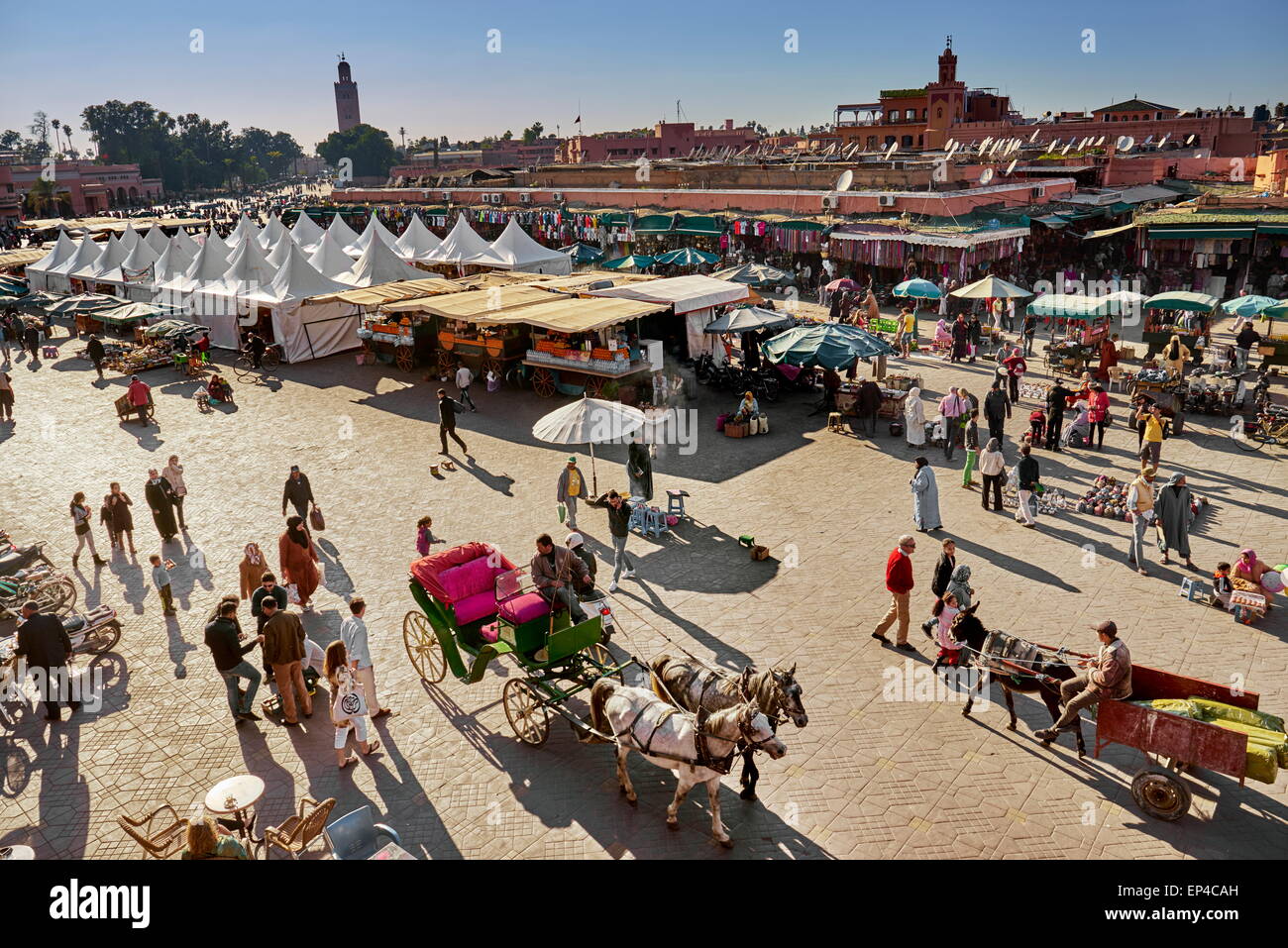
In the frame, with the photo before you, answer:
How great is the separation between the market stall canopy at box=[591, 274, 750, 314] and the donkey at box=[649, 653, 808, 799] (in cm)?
1397

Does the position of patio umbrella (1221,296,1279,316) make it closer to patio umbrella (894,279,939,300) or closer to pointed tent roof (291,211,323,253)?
patio umbrella (894,279,939,300)

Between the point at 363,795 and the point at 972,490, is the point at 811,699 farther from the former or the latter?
the point at 972,490

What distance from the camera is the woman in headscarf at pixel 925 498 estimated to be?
1204 cm

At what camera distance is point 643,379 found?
19.5 m

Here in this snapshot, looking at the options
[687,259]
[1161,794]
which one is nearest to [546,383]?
[687,259]

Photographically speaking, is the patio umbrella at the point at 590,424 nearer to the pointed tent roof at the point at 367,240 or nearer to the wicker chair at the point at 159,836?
the wicker chair at the point at 159,836

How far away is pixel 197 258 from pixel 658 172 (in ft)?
77.6

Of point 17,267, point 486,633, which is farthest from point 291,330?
point 17,267

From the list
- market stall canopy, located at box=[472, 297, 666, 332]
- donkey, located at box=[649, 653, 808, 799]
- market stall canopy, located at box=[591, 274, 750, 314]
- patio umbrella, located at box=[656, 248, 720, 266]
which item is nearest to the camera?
donkey, located at box=[649, 653, 808, 799]

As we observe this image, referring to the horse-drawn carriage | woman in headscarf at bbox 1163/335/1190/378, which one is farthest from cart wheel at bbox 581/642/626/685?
woman in headscarf at bbox 1163/335/1190/378

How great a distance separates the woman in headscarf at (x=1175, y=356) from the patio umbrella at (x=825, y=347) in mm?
6483

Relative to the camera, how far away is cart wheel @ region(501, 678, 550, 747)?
25.5 feet

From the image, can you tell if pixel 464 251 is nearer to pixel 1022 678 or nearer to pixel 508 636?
pixel 508 636

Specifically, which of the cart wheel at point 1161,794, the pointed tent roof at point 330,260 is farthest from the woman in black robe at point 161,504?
the pointed tent roof at point 330,260
